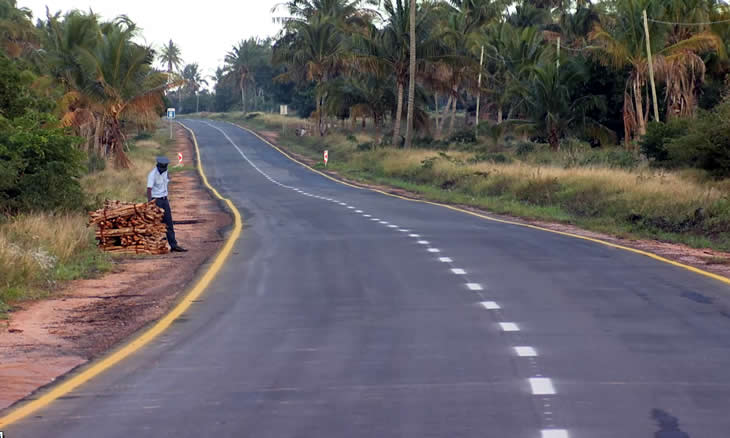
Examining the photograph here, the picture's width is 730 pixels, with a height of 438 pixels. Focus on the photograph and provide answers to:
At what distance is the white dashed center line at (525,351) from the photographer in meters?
9.85

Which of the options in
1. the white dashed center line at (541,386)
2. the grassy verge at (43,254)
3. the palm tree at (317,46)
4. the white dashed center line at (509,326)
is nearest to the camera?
the white dashed center line at (541,386)

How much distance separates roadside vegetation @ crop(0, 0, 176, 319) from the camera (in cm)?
1745

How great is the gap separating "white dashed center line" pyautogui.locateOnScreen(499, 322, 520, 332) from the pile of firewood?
9.79 m

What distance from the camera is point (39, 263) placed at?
52.2 feet

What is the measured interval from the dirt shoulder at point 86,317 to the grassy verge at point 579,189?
10.7 meters

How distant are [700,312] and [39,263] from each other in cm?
954

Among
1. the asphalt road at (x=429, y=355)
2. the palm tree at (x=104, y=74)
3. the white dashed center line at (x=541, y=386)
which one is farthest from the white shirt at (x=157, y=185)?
the palm tree at (x=104, y=74)

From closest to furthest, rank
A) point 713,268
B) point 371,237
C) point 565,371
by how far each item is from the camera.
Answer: point 565,371 < point 713,268 < point 371,237

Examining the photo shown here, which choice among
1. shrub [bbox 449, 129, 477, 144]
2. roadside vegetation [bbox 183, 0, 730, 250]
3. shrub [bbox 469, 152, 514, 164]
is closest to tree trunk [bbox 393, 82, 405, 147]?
roadside vegetation [bbox 183, 0, 730, 250]

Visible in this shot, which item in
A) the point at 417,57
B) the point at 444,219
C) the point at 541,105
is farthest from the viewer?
the point at 417,57

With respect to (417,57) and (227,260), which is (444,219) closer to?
(227,260)

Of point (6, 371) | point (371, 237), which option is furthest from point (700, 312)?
point (371, 237)

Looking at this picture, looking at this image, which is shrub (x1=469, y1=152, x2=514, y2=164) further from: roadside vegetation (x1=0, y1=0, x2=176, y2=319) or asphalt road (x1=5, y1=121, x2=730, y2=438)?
asphalt road (x1=5, y1=121, x2=730, y2=438)

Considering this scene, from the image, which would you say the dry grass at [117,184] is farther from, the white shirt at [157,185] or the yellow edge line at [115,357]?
the yellow edge line at [115,357]
